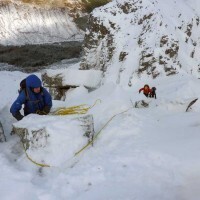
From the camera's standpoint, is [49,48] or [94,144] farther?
[49,48]

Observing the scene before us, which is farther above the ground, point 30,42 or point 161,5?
point 161,5

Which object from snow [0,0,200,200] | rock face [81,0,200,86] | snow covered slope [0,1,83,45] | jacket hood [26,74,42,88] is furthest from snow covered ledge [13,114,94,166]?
snow covered slope [0,1,83,45]

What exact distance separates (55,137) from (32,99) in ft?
5.11

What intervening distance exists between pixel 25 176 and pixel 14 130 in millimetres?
1519

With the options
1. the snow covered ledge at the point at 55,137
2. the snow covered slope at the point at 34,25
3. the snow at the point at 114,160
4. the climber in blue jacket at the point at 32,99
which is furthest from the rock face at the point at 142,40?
the snow covered slope at the point at 34,25

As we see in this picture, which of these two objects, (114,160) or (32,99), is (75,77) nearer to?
(32,99)

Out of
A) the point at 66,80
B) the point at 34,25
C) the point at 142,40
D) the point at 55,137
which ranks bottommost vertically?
the point at 34,25

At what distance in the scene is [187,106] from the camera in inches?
365

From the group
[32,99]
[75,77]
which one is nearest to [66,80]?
[75,77]

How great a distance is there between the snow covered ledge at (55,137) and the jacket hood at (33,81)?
0.78 meters

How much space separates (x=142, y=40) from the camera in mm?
15172

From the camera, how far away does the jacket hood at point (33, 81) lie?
6.94m

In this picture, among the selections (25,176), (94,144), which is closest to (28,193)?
(25,176)

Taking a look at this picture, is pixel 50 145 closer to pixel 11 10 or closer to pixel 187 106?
pixel 187 106
